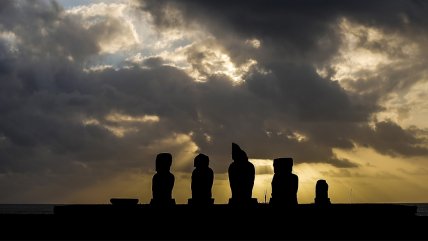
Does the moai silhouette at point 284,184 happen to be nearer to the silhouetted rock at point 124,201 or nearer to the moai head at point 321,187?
the moai head at point 321,187

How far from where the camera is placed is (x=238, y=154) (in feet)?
107

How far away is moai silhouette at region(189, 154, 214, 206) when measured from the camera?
1272 inches

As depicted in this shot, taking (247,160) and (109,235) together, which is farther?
(247,160)

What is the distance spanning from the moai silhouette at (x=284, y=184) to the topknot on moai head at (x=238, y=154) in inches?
71.3

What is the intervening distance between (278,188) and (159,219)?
6196 millimetres

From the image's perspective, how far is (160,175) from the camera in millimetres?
32969

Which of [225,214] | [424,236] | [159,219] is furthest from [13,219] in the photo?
[424,236]

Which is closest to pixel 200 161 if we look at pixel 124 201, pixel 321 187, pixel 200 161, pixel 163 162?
pixel 200 161

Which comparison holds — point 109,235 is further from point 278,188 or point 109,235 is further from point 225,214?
point 278,188

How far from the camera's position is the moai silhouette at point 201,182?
32.3m

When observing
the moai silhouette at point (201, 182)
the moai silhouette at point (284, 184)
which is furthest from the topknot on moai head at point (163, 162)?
the moai silhouette at point (284, 184)

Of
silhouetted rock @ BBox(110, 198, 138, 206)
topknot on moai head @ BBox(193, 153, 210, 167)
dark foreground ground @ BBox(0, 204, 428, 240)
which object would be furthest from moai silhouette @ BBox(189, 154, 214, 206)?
silhouetted rock @ BBox(110, 198, 138, 206)

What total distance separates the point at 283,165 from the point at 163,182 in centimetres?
583

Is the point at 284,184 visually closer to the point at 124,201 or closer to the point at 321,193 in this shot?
the point at 321,193
